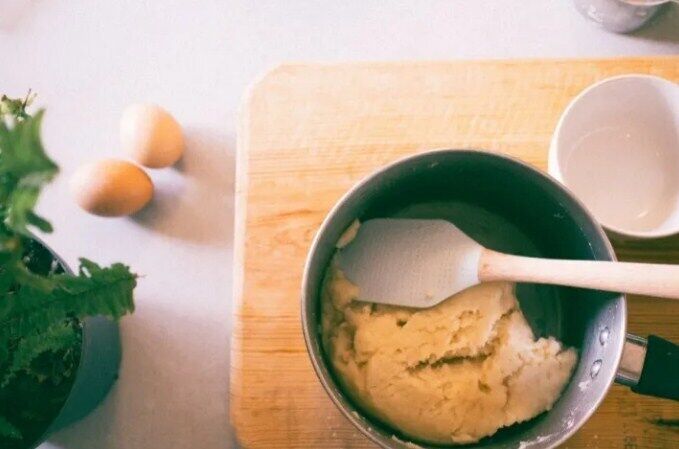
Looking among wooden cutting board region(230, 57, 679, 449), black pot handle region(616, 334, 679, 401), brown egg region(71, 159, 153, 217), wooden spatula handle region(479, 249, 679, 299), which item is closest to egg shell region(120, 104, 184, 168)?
brown egg region(71, 159, 153, 217)

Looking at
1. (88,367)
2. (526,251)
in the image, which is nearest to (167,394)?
(88,367)

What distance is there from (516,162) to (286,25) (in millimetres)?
411

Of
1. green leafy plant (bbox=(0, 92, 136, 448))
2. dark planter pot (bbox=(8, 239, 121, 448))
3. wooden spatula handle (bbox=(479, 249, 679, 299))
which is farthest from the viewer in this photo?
dark planter pot (bbox=(8, 239, 121, 448))

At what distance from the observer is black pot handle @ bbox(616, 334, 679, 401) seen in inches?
20.7

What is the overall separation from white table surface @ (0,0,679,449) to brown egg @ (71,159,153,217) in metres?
0.06

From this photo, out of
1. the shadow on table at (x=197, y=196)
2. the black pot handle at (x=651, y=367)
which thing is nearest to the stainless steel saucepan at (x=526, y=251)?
the black pot handle at (x=651, y=367)

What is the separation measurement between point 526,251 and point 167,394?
0.42 metres

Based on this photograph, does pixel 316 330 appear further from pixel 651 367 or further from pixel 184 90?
pixel 184 90

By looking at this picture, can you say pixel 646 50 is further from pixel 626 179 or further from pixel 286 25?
pixel 286 25

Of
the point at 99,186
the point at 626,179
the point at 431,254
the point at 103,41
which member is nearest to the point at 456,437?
the point at 431,254

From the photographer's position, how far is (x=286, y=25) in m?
0.85

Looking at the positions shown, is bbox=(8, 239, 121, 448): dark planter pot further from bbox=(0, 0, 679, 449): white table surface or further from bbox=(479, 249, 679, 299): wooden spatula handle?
bbox=(479, 249, 679, 299): wooden spatula handle

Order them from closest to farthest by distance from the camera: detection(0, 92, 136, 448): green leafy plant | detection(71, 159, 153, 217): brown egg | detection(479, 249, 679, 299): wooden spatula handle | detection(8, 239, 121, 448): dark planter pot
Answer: detection(0, 92, 136, 448): green leafy plant → detection(479, 249, 679, 299): wooden spatula handle → detection(8, 239, 121, 448): dark planter pot → detection(71, 159, 153, 217): brown egg

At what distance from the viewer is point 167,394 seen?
30.8 inches
